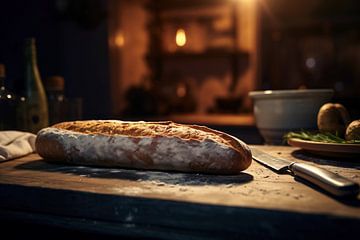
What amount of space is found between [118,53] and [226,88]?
4.35ft

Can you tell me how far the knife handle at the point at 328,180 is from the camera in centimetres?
64

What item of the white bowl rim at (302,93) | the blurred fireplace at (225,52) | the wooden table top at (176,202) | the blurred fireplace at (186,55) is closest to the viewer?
the wooden table top at (176,202)

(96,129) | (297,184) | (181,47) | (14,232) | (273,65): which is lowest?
(14,232)

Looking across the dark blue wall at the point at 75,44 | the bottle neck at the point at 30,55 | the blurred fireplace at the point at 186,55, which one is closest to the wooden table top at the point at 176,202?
the bottle neck at the point at 30,55

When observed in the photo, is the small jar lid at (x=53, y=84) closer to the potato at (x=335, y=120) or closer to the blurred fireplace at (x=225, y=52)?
the potato at (x=335, y=120)

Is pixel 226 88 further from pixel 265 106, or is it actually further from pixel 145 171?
pixel 145 171

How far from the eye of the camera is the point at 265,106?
4.43 ft

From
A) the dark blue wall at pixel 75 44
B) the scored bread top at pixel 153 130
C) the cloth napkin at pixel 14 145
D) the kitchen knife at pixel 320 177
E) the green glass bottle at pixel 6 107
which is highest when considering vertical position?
the dark blue wall at pixel 75 44

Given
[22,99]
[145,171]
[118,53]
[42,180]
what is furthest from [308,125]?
[118,53]

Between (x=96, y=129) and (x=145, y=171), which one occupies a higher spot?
(x=96, y=129)

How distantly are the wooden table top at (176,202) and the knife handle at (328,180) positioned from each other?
0.6 inches

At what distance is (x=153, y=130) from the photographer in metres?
0.96

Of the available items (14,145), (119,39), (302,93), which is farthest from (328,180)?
(119,39)

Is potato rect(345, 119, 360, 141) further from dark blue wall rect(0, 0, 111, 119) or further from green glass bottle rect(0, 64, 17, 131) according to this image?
dark blue wall rect(0, 0, 111, 119)
